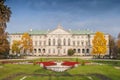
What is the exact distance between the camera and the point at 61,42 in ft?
334

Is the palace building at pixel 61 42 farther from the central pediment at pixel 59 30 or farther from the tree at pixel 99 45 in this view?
the tree at pixel 99 45

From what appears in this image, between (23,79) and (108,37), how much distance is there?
Answer: 8186 cm

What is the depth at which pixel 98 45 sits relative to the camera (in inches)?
2731

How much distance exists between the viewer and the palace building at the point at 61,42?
3967 inches

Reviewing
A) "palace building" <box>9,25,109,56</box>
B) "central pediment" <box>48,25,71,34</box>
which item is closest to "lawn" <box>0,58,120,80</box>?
"palace building" <box>9,25,109,56</box>

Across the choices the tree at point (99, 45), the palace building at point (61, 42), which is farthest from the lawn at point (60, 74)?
the palace building at point (61, 42)

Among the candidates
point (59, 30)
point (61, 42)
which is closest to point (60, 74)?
point (59, 30)

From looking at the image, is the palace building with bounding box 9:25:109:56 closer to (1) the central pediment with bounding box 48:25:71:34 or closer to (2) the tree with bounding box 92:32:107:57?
(1) the central pediment with bounding box 48:25:71:34

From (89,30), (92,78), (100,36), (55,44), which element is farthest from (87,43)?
(92,78)

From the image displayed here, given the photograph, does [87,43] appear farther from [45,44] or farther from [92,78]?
[92,78]

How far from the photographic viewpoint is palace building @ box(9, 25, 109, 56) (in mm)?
100750

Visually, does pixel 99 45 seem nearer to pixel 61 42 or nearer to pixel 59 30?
pixel 59 30

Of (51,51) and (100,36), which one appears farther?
(51,51)

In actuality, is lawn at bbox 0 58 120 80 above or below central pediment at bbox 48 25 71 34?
below
